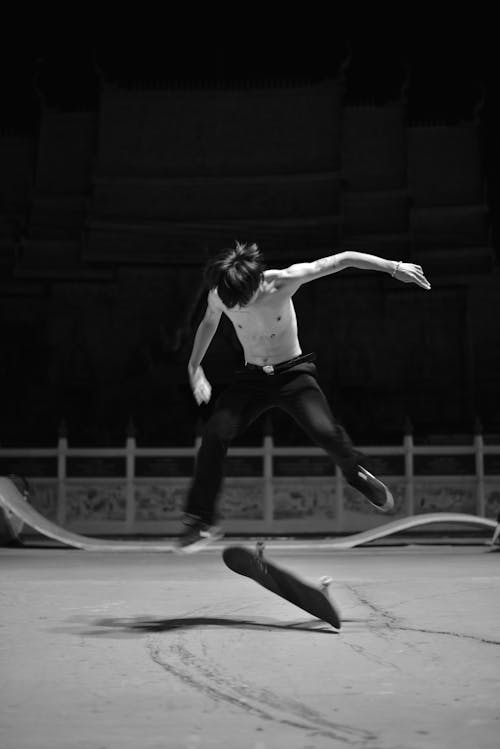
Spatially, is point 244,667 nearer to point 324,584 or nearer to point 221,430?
point 324,584

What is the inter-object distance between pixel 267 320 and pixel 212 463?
76 centimetres

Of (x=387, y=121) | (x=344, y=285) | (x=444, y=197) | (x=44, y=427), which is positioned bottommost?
(x=44, y=427)

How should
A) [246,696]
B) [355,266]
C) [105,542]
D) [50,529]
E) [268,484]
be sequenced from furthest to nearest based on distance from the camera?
[268,484] < [105,542] < [50,529] < [355,266] < [246,696]

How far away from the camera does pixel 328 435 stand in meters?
4.65

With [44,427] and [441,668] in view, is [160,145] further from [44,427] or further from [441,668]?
[441,668]

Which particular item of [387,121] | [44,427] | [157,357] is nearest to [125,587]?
[44,427]

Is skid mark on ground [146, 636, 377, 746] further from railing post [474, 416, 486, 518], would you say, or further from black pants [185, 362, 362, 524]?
railing post [474, 416, 486, 518]

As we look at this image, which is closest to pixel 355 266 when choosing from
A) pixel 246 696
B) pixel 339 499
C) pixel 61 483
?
pixel 246 696

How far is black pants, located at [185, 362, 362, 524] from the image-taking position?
468 cm

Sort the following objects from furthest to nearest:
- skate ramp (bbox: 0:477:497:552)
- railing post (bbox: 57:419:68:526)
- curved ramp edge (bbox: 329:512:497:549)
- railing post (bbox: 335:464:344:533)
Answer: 1. railing post (bbox: 57:419:68:526)
2. railing post (bbox: 335:464:344:533)
3. skate ramp (bbox: 0:477:497:552)
4. curved ramp edge (bbox: 329:512:497:549)

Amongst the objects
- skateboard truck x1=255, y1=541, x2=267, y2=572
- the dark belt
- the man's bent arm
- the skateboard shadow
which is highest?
the man's bent arm

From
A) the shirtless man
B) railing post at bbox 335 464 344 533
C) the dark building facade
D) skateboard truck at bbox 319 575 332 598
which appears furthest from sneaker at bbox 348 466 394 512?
the dark building facade

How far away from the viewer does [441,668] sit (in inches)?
136

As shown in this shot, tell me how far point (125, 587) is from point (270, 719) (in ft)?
12.2
